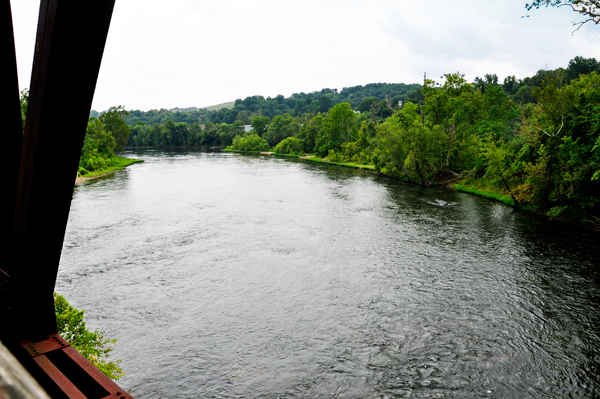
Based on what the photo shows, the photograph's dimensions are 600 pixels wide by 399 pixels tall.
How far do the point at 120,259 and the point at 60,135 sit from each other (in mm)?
18496

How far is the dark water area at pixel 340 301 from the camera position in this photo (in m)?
10.6

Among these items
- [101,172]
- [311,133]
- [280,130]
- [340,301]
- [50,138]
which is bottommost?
[340,301]

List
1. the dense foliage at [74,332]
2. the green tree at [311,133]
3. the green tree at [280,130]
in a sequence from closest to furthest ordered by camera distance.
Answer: the dense foliage at [74,332], the green tree at [311,133], the green tree at [280,130]

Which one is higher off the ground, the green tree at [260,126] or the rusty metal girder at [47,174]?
the green tree at [260,126]

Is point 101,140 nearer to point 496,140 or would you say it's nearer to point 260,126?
point 496,140

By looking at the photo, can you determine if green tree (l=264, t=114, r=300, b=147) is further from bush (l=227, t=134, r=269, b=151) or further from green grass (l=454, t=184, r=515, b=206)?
green grass (l=454, t=184, r=515, b=206)

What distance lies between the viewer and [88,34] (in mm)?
2547

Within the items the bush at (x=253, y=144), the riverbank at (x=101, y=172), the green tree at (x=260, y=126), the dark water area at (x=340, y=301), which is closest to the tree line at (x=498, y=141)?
the dark water area at (x=340, y=301)

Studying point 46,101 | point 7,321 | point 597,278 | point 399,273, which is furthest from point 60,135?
point 597,278

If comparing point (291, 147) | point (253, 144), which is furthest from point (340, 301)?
point (253, 144)

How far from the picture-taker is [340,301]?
15.3 metres

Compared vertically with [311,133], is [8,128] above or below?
below

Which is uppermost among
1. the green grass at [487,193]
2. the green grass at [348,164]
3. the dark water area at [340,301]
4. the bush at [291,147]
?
the bush at [291,147]

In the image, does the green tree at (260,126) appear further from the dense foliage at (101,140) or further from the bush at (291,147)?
the dense foliage at (101,140)
